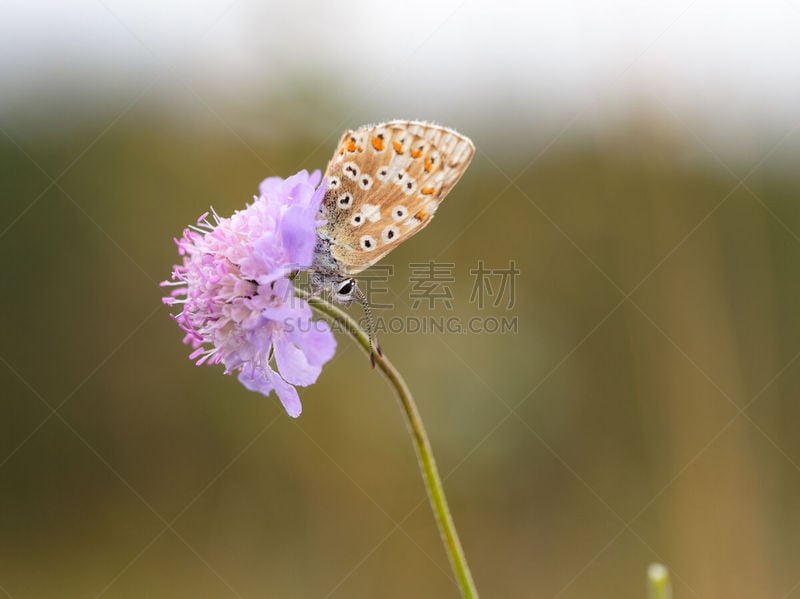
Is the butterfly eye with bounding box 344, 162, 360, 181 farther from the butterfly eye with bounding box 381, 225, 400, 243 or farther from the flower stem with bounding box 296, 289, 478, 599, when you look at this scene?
the flower stem with bounding box 296, 289, 478, 599

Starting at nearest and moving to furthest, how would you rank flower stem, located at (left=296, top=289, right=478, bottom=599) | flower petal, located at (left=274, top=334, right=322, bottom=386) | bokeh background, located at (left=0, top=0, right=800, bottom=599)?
flower stem, located at (left=296, top=289, right=478, bottom=599) → flower petal, located at (left=274, top=334, right=322, bottom=386) → bokeh background, located at (left=0, top=0, right=800, bottom=599)

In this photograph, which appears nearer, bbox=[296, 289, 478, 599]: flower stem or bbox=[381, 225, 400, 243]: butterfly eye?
bbox=[296, 289, 478, 599]: flower stem

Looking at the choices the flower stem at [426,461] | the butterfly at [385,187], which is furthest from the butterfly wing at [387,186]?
the flower stem at [426,461]

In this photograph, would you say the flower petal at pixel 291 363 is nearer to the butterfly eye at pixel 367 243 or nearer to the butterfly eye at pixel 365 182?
the butterfly eye at pixel 367 243

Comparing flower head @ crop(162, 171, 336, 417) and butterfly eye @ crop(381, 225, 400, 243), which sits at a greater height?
butterfly eye @ crop(381, 225, 400, 243)

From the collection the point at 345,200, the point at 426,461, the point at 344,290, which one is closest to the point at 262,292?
the point at 344,290

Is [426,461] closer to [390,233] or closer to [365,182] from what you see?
[390,233]

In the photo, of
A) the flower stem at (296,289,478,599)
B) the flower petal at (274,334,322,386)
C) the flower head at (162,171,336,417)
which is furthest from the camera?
the flower petal at (274,334,322,386)

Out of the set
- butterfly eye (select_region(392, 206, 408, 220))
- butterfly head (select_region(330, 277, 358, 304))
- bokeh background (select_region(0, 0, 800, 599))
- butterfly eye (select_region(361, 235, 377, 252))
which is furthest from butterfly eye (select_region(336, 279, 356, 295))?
bokeh background (select_region(0, 0, 800, 599))
